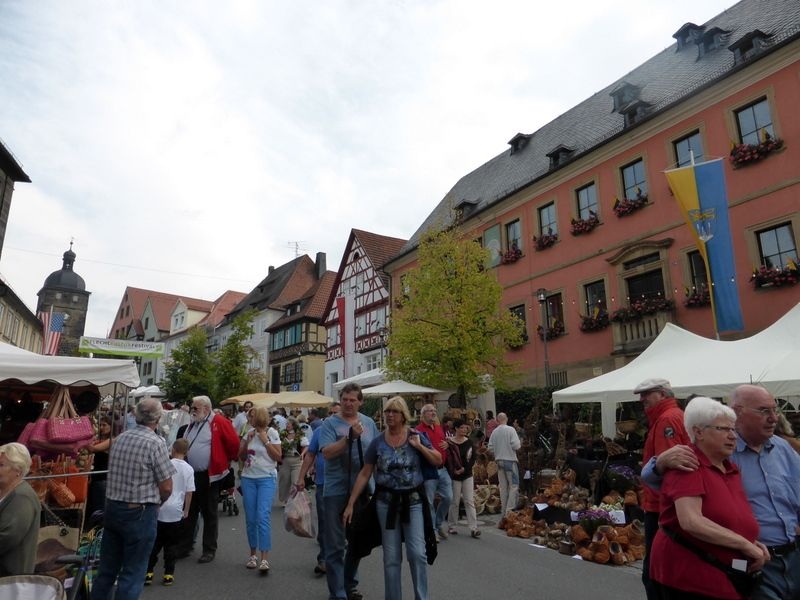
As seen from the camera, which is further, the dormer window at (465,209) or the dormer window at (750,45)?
the dormer window at (465,209)

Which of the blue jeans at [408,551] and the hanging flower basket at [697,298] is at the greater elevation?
the hanging flower basket at [697,298]

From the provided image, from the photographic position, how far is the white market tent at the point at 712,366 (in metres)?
8.17

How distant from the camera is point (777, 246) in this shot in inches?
578

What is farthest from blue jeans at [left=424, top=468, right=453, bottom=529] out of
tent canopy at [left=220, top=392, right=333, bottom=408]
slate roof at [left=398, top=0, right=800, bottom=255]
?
slate roof at [left=398, top=0, right=800, bottom=255]

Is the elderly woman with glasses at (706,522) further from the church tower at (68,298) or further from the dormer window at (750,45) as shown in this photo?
the church tower at (68,298)

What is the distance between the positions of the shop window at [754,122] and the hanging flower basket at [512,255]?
888 centimetres

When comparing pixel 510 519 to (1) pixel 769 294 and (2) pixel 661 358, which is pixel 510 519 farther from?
(1) pixel 769 294

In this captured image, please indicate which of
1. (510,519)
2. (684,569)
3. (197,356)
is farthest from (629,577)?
(197,356)

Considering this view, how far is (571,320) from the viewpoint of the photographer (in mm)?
19922

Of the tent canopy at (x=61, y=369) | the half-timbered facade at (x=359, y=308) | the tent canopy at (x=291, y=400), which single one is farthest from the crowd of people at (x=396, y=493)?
the half-timbered facade at (x=359, y=308)

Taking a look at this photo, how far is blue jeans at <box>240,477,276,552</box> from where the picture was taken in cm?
618

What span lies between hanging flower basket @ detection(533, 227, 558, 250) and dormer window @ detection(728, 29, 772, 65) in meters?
7.75

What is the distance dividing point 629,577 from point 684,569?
4.45 metres

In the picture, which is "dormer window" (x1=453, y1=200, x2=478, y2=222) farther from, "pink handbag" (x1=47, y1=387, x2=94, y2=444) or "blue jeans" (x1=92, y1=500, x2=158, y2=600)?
"blue jeans" (x1=92, y1=500, x2=158, y2=600)
